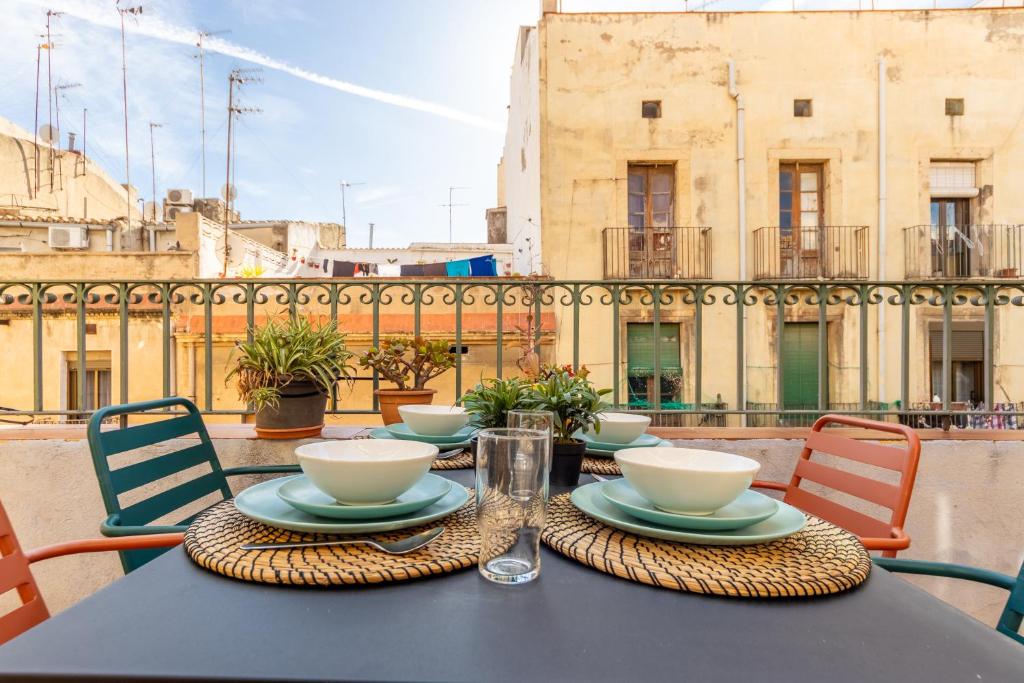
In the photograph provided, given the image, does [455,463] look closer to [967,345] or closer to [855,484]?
[855,484]

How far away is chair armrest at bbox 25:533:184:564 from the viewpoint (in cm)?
93

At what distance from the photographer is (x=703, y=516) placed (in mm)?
771

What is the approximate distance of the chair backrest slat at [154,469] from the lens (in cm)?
116

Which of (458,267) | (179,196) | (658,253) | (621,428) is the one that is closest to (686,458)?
(621,428)

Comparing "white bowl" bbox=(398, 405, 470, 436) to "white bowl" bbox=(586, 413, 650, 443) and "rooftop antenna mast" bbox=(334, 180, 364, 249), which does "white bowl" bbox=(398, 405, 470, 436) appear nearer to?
"white bowl" bbox=(586, 413, 650, 443)

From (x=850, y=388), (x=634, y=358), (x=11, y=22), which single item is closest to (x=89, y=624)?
(x=634, y=358)

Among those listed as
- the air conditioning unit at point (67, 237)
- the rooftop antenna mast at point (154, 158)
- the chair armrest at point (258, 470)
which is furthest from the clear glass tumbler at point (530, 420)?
the rooftop antenna mast at point (154, 158)

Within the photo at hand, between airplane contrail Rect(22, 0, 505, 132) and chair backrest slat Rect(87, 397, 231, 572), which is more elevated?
airplane contrail Rect(22, 0, 505, 132)

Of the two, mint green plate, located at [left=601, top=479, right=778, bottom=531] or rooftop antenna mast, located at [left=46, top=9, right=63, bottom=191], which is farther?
rooftop antenna mast, located at [left=46, top=9, right=63, bottom=191]

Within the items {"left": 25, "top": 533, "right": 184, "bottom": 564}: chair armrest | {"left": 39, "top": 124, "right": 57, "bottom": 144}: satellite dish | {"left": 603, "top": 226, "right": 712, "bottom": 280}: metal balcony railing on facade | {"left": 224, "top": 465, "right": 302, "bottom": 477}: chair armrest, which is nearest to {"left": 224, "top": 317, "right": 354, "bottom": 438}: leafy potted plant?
{"left": 224, "top": 465, "right": 302, "bottom": 477}: chair armrest

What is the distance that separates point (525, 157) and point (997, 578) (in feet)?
37.8

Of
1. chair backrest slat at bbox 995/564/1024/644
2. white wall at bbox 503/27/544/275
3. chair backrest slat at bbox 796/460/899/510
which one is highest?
white wall at bbox 503/27/544/275

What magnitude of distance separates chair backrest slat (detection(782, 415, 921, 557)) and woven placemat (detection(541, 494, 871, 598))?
48cm

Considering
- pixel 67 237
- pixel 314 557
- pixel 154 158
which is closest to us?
pixel 314 557
